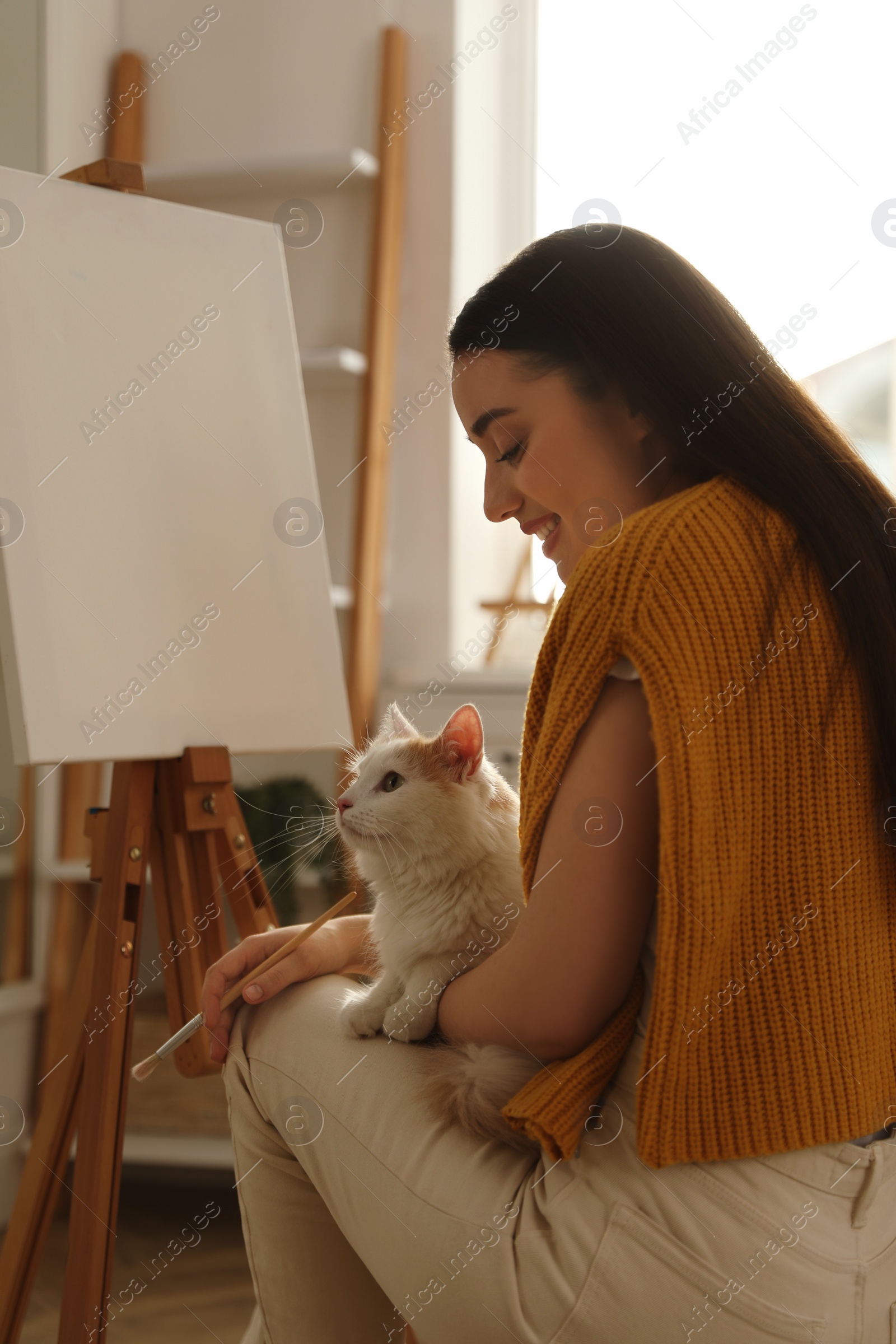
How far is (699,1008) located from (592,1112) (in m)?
0.15

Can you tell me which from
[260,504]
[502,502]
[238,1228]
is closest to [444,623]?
[260,504]

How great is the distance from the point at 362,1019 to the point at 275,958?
0.13 meters

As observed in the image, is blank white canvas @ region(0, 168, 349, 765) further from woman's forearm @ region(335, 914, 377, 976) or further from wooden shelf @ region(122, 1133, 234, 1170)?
wooden shelf @ region(122, 1133, 234, 1170)

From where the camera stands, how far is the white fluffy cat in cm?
92

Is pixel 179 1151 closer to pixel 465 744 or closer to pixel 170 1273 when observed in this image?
pixel 170 1273

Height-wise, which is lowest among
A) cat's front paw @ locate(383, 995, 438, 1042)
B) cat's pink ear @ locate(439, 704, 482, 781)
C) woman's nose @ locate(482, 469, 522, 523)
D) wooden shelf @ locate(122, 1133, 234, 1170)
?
wooden shelf @ locate(122, 1133, 234, 1170)

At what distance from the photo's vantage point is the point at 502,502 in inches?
43.0

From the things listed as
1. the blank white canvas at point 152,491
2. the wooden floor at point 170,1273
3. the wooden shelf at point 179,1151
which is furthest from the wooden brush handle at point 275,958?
the wooden shelf at point 179,1151

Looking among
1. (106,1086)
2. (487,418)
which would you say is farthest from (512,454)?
(106,1086)

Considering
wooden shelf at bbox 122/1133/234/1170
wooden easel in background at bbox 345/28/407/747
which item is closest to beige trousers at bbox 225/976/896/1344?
wooden shelf at bbox 122/1133/234/1170

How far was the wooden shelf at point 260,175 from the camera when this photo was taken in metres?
2.08

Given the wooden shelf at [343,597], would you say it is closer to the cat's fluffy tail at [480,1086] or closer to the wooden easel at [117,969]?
the wooden easel at [117,969]

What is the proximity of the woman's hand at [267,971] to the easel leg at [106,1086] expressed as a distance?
208mm

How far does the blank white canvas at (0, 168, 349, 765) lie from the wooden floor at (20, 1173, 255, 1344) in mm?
903
